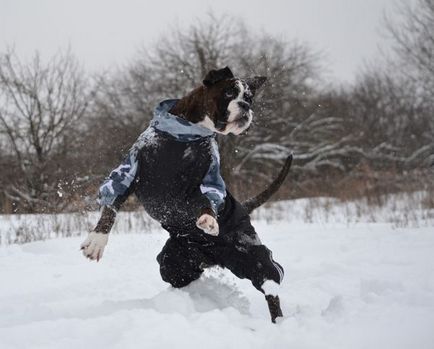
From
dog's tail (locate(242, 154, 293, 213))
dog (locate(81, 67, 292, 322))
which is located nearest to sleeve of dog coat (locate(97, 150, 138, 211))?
dog (locate(81, 67, 292, 322))

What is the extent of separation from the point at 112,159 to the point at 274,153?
9.19m

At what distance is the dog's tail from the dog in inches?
17.2

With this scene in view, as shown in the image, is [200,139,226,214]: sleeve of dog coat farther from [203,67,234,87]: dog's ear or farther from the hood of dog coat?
[203,67,234,87]: dog's ear

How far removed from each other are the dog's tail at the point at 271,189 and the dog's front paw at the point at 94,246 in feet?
3.38

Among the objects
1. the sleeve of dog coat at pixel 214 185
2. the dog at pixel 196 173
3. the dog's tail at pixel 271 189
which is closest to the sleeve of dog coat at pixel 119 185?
the dog at pixel 196 173

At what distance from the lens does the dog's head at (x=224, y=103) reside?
2721 mm

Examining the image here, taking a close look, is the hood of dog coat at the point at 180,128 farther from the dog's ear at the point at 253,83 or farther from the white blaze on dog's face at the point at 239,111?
the dog's ear at the point at 253,83

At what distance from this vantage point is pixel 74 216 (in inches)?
307

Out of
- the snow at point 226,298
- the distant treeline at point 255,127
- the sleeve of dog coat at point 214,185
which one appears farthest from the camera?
the distant treeline at point 255,127

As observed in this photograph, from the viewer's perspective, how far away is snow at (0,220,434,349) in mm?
2066

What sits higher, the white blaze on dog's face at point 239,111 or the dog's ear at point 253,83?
the dog's ear at point 253,83

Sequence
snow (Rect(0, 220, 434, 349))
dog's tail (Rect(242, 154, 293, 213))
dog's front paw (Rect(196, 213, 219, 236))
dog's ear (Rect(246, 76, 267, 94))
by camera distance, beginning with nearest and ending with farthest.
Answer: snow (Rect(0, 220, 434, 349))
dog's front paw (Rect(196, 213, 219, 236))
dog's ear (Rect(246, 76, 267, 94))
dog's tail (Rect(242, 154, 293, 213))

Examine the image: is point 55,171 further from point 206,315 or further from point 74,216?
point 206,315

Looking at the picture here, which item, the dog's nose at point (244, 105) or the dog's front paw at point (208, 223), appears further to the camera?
the dog's nose at point (244, 105)
